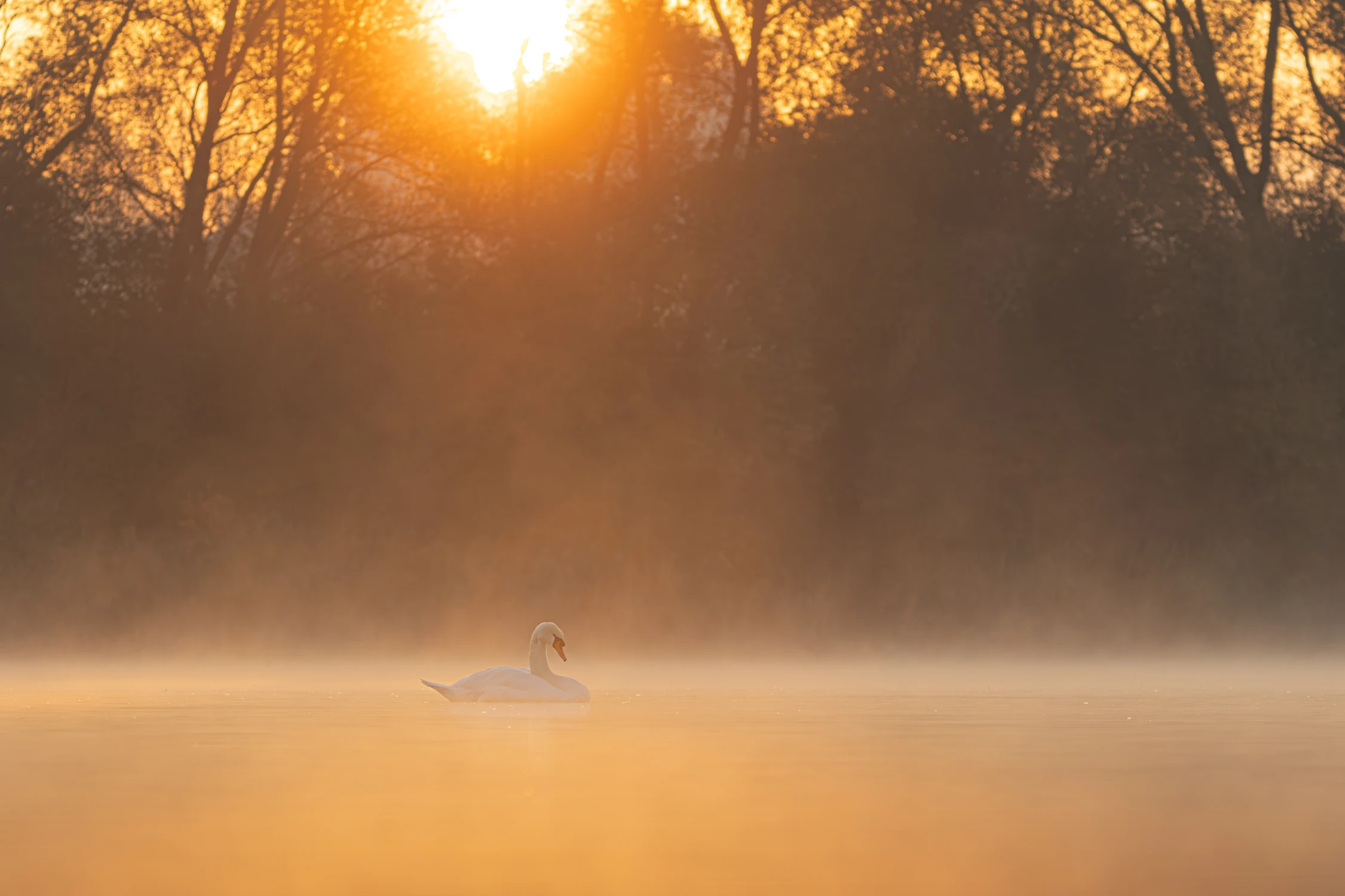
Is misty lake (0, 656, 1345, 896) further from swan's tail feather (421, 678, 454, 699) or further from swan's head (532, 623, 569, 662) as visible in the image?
swan's head (532, 623, 569, 662)

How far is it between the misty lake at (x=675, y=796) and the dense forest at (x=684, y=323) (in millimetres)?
9405

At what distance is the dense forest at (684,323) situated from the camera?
23156 millimetres

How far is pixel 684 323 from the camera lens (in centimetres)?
2400

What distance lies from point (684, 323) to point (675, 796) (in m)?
16.6

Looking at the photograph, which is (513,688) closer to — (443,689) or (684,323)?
(443,689)

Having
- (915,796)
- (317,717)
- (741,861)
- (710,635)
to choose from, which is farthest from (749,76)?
(741,861)

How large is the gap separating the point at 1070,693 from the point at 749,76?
11530mm

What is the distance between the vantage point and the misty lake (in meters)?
5.80

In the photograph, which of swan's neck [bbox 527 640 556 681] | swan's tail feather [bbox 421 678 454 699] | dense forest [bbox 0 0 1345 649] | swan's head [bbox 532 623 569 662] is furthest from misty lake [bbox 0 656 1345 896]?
dense forest [bbox 0 0 1345 649]

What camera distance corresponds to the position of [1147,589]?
2403 centimetres

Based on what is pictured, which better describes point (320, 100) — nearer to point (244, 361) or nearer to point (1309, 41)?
point (244, 361)

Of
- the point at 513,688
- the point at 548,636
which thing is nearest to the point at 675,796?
the point at 513,688

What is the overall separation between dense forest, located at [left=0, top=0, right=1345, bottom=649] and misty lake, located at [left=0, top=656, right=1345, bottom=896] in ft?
30.9

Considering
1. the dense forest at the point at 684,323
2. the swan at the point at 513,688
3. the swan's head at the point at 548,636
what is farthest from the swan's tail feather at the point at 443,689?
the dense forest at the point at 684,323
